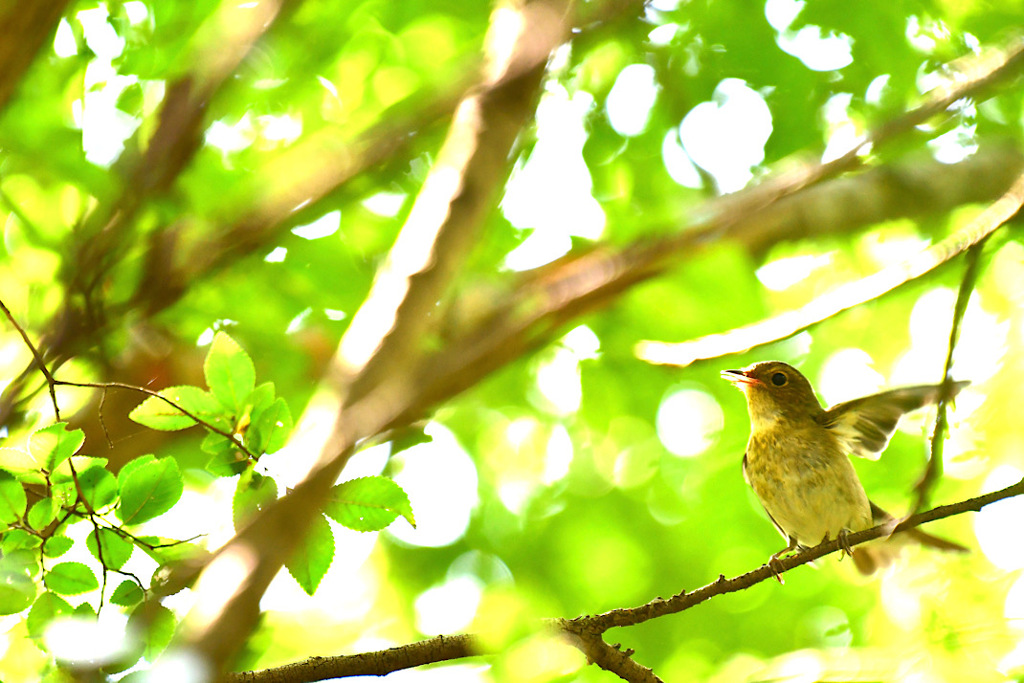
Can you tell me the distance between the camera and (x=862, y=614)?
5.31 metres

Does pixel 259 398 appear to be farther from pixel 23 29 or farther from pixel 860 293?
pixel 860 293

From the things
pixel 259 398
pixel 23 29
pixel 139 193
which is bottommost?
pixel 259 398

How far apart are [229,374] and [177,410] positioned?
15cm

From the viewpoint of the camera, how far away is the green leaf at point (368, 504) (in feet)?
5.44

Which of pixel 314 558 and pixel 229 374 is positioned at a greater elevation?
pixel 229 374

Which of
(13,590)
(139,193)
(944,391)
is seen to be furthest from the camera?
(139,193)

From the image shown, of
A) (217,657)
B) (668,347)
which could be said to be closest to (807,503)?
(668,347)

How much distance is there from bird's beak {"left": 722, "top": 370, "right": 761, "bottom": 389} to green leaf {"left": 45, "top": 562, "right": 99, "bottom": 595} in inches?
123

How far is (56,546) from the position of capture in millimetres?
1709

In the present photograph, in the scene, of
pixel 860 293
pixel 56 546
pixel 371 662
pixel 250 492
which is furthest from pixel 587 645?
pixel 56 546

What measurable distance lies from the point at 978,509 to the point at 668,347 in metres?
0.83

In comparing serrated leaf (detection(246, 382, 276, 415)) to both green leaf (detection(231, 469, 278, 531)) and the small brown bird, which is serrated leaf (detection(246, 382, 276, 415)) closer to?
green leaf (detection(231, 469, 278, 531))

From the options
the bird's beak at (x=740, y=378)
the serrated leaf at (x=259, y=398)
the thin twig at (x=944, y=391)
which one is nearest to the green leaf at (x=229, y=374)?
the serrated leaf at (x=259, y=398)

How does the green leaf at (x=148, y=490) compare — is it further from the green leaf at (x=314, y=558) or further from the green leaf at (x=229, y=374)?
the green leaf at (x=314, y=558)
